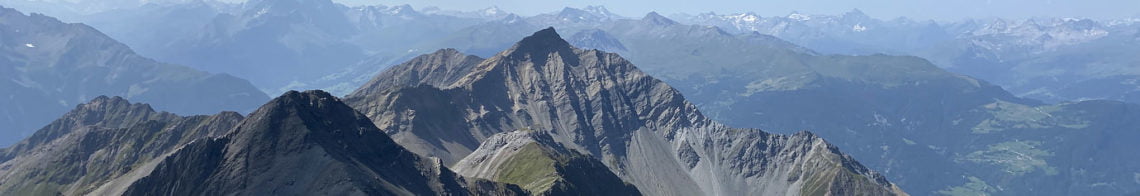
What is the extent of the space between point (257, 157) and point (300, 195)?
15462mm

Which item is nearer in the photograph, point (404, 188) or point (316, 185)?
point (316, 185)

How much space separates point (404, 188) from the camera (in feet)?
648

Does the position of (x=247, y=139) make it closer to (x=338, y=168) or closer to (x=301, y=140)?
(x=301, y=140)

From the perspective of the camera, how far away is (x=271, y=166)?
190m

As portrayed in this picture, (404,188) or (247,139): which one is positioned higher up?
(247,139)

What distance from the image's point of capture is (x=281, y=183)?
609 feet

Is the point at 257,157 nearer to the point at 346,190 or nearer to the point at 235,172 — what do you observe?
the point at 235,172

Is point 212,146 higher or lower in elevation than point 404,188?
higher

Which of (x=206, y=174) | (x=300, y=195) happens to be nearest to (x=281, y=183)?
(x=300, y=195)

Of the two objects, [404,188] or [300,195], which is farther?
[404,188]

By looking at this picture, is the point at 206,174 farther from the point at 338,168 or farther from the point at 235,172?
the point at 338,168

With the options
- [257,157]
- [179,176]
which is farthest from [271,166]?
[179,176]

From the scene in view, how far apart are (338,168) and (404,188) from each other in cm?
Result: 1575

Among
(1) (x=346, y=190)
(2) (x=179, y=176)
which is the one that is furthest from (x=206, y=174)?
(1) (x=346, y=190)
